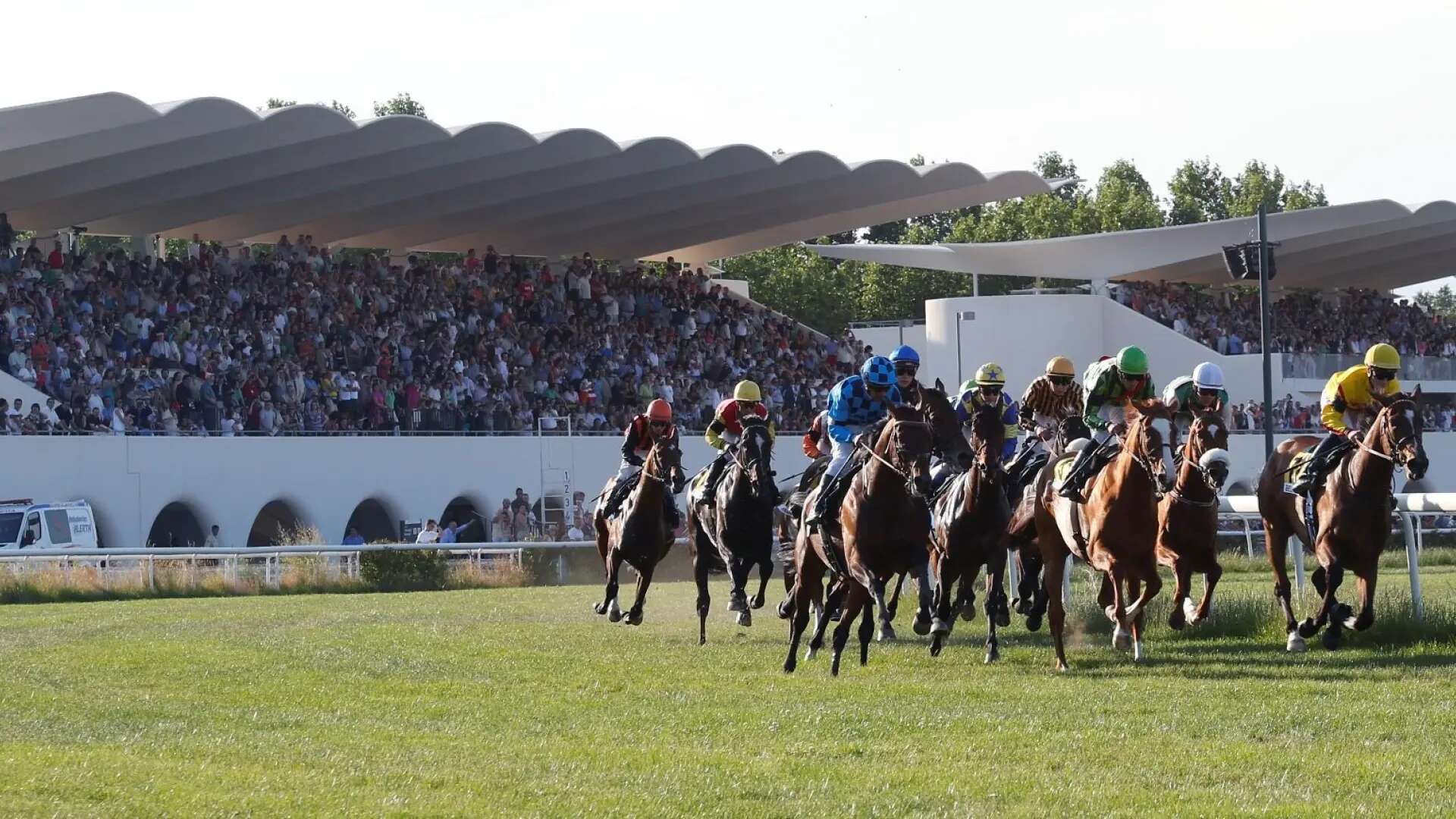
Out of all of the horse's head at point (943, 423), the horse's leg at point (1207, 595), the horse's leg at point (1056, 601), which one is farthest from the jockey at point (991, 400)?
the horse's leg at point (1207, 595)

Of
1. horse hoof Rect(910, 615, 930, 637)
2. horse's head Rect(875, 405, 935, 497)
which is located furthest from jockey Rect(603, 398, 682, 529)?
horse's head Rect(875, 405, 935, 497)

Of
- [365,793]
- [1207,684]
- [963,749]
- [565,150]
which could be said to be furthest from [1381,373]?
[565,150]

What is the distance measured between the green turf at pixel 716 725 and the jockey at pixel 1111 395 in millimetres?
1459

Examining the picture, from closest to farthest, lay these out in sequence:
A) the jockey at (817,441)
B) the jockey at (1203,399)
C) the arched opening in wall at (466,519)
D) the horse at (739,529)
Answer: the jockey at (1203,399) < the horse at (739,529) < the jockey at (817,441) < the arched opening in wall at (466,519)

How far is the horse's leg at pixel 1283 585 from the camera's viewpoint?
13773 millimetres

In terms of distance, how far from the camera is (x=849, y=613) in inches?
514

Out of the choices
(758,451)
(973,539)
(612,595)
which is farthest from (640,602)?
(973,539)

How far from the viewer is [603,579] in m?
28.5

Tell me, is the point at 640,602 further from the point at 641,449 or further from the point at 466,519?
the point at 466,519

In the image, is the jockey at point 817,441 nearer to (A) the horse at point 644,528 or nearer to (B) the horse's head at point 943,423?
(A) the horse at point 644,528

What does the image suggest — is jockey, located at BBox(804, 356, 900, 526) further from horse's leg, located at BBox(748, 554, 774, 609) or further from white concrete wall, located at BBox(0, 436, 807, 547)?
white concrete wall, located at BBox(0, 436, 807, 547)

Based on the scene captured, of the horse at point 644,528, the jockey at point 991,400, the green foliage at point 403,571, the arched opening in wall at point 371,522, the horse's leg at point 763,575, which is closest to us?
the jockey at point 991,400

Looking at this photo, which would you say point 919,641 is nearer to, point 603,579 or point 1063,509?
point 1063,509

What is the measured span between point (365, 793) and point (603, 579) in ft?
68.1
